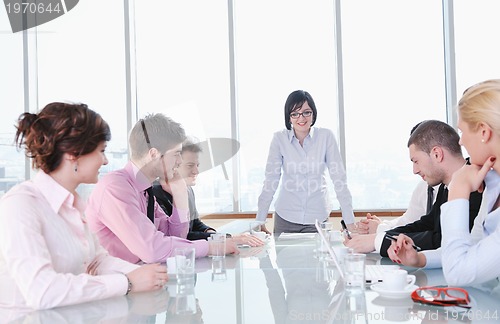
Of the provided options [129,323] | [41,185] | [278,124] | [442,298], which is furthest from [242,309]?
[278,124]

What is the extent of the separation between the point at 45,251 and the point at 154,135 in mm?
1052

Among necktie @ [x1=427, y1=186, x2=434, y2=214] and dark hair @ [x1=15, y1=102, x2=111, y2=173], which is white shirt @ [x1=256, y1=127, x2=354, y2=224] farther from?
dark hair @ [x1=15, y1=102, x2=111, y2=173]

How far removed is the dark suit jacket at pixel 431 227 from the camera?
193 cm

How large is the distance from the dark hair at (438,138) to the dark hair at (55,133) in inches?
55.4

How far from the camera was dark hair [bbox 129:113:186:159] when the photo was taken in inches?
92.7

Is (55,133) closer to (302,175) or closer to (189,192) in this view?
(189,192)

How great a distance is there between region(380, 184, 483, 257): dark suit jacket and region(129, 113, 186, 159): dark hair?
1011mm

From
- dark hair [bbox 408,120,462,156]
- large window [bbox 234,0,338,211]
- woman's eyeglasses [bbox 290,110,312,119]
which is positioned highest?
large window [bbox 234,0,338,211]

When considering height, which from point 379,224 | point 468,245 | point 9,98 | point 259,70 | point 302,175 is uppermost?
point 259,70

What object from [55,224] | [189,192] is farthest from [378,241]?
[189,192]

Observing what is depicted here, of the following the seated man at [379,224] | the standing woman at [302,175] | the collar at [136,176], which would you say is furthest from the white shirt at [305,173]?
the collar at [136,176]

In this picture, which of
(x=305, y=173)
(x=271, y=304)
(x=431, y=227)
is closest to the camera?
(x=271, y=304)

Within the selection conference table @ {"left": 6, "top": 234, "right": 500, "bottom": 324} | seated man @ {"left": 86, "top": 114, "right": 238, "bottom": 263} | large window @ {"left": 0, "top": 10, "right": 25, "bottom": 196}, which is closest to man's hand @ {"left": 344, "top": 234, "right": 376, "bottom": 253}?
conference table @ {"left": 6, "top": 234, "right": 500, "bottom": 324}

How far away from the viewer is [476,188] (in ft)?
5.42
